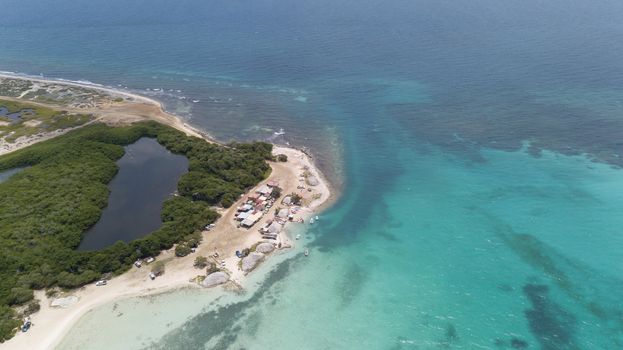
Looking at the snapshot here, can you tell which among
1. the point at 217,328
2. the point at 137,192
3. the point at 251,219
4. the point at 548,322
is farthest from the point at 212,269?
the point at 548,322

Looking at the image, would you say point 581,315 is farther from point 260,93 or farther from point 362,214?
point 260,93

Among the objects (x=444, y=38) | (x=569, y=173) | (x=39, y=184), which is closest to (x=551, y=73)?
(x=444, y=38)

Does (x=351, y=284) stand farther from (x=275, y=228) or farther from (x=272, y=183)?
(x=272, y=183)

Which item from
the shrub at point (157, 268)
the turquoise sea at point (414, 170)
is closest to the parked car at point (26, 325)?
the turquoise sea at point (414, 170)

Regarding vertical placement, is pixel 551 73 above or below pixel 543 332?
above

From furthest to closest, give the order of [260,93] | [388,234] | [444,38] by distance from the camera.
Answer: [444,38]
[260,93]
[388,234]

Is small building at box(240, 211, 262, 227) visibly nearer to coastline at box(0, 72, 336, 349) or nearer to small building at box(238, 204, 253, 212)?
coastline at box(0, 72, 336, 349)

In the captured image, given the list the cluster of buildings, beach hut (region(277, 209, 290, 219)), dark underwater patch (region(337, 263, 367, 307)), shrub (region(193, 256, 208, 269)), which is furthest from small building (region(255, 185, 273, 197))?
dark underwater patch (region(337, 263, 367, 307))
